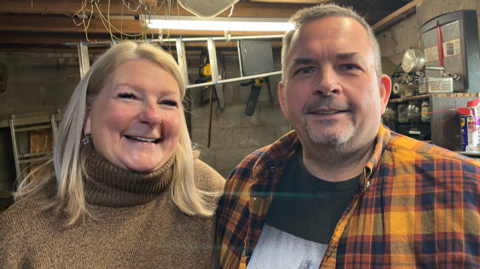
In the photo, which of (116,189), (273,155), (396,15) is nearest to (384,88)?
(273,155)

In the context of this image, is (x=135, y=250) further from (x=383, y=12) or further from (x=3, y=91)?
(x=3, y=91)

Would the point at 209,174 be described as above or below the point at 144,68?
below

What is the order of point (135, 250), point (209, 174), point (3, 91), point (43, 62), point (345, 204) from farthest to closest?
1. point (43, 62)
2. point (3, 91)
3. point (209, 174)
4. point (135, 250)
5. point (345, 204)

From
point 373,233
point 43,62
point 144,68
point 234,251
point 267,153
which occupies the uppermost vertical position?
point 43,62

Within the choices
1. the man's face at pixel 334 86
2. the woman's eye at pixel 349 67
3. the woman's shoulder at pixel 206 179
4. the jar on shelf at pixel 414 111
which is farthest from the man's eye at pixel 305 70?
the jar on shelf at pixel 414 111

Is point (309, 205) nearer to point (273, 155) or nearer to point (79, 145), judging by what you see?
point (273, 155)

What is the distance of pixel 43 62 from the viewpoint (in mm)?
4637

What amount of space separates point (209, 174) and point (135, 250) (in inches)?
19.3

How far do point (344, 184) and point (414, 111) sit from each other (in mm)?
1823

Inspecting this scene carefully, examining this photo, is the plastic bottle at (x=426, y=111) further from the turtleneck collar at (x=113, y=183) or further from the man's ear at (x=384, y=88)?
the turtleneck collar at (x=113, y=183)

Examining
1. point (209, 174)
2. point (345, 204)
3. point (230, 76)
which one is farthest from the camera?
point (230, 76)

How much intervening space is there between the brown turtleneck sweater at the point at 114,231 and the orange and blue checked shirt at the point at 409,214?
0.22 meters

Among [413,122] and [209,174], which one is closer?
[209,174]

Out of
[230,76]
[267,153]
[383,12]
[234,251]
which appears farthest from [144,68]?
[230,76]
